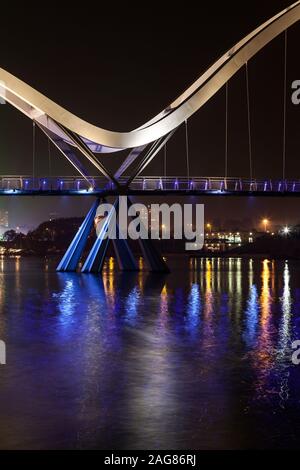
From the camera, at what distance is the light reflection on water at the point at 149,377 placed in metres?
11.9

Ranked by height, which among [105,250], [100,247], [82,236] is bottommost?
[105,250]

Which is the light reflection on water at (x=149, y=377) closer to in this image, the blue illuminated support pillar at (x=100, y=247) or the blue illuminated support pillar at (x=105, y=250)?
the blue illuminated support pillar at (x=100, y=247)

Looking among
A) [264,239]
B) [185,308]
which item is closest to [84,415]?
[185,308]

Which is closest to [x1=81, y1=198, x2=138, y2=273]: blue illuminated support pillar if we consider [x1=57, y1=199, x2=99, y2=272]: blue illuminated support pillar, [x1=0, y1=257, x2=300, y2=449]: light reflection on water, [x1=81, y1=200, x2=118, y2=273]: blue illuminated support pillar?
[x1=81, y1=200, x2=118, y2=273]: blue illuminated support pillar

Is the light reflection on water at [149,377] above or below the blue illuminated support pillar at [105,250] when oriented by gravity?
below

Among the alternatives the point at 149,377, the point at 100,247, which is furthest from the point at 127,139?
the point at 149,377

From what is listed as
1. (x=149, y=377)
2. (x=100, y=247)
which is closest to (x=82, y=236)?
(x=100, y=247)

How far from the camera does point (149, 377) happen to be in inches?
631

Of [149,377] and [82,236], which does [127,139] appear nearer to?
[82,236]

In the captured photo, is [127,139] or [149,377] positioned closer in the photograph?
[149,377]

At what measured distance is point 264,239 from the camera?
171875 mm

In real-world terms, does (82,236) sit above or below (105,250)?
above

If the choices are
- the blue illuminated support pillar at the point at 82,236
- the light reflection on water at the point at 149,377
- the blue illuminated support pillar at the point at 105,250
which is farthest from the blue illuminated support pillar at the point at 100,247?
the light reflection on water at the point at 149,377

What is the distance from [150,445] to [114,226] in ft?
155
